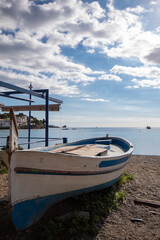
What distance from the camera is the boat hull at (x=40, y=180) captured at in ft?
13.7

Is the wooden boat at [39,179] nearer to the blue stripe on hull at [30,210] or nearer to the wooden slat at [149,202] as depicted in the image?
the blue stripe on hull at [30,210]

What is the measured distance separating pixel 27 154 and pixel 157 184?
20.1ft

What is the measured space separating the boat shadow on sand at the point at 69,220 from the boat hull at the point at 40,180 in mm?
258

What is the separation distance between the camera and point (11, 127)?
4305 mm

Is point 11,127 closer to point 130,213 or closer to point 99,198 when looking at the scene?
point 99,198

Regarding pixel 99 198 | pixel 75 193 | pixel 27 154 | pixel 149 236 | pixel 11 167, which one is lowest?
pixel 149 236

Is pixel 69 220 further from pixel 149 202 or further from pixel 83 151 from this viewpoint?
pixel 149 202

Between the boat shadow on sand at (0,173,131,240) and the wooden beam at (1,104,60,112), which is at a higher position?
the wooden beam at (1,104,60,112)

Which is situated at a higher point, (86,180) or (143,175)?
(86,180)

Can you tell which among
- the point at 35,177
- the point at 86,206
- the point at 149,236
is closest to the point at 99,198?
the point at 86,206

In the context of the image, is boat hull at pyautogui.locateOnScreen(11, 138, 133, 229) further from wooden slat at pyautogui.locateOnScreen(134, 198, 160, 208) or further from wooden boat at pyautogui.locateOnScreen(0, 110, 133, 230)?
wooden slat at pyautogui.locateOnScreen(134, 198, 160, 208)

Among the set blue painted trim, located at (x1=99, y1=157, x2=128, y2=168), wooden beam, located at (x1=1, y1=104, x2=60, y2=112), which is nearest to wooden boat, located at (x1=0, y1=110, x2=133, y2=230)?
blue painted trim, located at (x1=99, y1=157, x2=128, y2=168)

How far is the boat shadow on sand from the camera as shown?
415cm

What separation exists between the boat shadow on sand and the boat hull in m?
0.26
